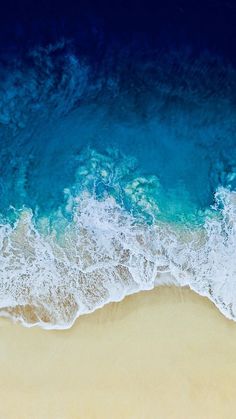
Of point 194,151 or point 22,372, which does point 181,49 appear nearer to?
point 194,151

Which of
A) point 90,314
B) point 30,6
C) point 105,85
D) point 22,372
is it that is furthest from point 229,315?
point 30,6

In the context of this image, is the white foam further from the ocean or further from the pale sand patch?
the pale sand patch

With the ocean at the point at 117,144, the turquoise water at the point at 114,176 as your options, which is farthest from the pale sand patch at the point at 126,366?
the ocean at the point at 117,144

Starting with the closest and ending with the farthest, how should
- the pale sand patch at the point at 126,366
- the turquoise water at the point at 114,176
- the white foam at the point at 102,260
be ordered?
the pale sand patch at the point at 126,366, the white foam at the point at 102,260, the turquoise water at the point at 114,176

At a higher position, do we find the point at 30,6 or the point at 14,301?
the point at 30,6

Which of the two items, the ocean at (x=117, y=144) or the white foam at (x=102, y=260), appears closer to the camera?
the white foam at (x=102, y=260)

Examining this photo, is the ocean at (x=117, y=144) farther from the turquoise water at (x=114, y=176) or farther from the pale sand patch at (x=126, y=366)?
the pale sand patch at (x=126, y=366)
